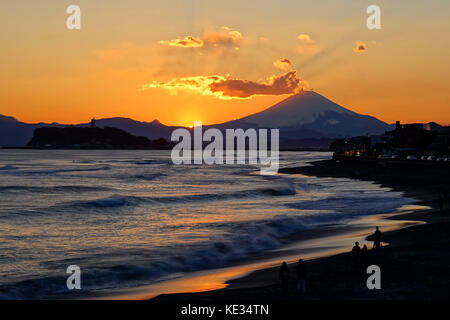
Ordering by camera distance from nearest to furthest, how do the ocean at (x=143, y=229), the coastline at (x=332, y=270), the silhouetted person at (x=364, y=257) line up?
the coastline at (x=332, y=270)
the silhouetted person at (x=364, y=257)
the ocean at (x=143, y=229)

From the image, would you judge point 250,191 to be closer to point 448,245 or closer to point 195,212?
point 195,212

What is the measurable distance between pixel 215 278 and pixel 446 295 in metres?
Answer: 9.14

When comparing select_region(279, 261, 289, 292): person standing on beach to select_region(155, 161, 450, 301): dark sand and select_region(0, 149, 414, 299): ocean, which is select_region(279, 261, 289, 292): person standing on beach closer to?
select_region(155, 161, 450, 301): dark sand

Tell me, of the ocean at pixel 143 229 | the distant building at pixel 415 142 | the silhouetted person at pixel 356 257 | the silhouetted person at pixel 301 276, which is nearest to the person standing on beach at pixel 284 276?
the silhouetted person at pixel 301 276

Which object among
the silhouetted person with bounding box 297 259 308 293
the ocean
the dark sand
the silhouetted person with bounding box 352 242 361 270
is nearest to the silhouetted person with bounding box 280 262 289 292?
the dark sand

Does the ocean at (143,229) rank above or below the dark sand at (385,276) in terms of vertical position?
below

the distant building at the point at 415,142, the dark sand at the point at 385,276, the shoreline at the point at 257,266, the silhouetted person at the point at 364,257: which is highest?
the distant building at the point at 415,142

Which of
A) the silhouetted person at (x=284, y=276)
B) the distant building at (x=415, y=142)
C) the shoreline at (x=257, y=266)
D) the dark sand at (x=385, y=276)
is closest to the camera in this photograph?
the dark sand at (x=385, y=276)

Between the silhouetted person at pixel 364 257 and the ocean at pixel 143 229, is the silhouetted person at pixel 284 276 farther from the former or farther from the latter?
the ocean at pixel 143 229

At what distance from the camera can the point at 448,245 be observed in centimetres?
2478

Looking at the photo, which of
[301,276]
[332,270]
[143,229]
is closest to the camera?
[301,276]

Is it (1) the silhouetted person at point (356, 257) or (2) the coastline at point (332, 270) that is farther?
(1) the silhouetted person at point (356, 257)

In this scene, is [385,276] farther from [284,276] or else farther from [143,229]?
[143,229]

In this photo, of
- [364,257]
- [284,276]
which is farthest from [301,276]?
[364,257]
